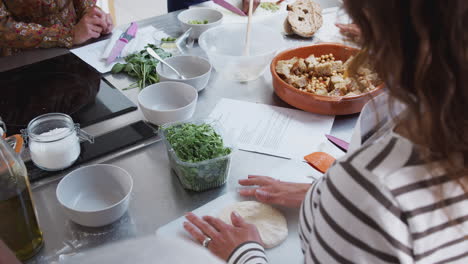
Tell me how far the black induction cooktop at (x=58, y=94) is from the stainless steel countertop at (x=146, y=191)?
5 cm

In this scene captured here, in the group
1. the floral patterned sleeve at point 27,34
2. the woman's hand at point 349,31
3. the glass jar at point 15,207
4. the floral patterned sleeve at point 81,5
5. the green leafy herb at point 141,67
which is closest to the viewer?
the woman's hand at point 349,31

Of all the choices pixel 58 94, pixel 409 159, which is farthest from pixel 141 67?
pixel 409 159

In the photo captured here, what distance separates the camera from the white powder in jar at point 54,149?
1026 millimetres

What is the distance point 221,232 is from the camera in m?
0.91

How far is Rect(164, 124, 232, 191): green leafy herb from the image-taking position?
100 cm

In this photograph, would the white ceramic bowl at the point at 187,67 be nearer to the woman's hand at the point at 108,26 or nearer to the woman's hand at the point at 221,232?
the woman's hand at the point at 108,26

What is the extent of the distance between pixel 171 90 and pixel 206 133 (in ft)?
1.13

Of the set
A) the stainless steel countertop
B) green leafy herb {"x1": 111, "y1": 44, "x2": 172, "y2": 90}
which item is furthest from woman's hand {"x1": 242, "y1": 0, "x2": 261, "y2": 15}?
the stainless steel countertop

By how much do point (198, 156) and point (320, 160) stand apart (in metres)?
0.34

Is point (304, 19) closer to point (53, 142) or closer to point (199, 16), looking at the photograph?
point (199, 16)

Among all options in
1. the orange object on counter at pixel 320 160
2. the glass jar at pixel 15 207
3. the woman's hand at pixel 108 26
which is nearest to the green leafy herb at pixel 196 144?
the orange object on counter at pixel 320 160

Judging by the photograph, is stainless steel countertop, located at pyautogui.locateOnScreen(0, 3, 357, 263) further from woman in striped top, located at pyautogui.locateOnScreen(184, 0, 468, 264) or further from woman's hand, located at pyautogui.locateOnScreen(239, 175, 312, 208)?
woman in striped top, located at pyautogui.locateOnScreen(184, 0, 468, 264)

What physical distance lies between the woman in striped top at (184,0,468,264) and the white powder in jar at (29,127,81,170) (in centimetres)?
71

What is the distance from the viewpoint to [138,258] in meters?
0.27
